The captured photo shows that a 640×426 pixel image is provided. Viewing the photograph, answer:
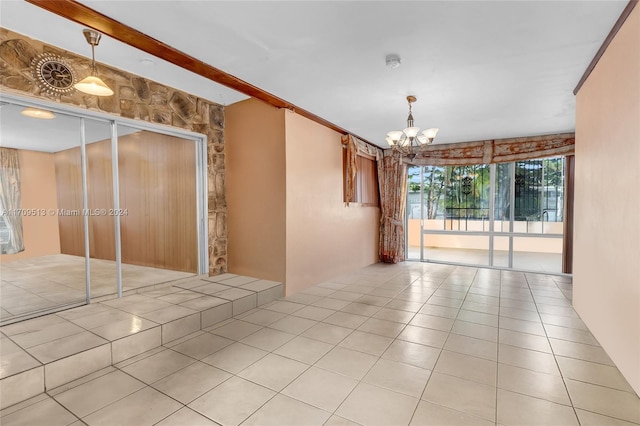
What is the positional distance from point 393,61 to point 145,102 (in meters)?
2.90

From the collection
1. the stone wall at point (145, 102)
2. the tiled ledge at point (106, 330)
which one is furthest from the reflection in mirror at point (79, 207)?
the tiled ledge at point (106, 330)

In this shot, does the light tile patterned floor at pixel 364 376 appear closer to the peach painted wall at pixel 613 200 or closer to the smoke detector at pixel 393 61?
the peach painted wall at pixel 613 200

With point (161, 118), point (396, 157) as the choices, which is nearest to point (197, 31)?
point (161, 118)

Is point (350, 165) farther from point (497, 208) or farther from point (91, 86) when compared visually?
point (91, 86)

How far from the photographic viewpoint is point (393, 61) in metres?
2.63

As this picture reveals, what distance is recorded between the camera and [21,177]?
301 centimetres

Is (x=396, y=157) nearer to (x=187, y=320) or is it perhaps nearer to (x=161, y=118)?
(x=161, y=118)

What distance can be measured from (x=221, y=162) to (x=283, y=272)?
1.92 meters

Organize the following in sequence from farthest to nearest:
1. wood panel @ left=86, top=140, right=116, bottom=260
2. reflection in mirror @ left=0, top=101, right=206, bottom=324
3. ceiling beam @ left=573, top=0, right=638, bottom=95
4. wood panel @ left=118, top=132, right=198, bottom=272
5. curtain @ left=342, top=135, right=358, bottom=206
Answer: curtain @ left=342, top=135, right=358, bottom=206 → wood panel @ left=118, top=132, right=198, bottom=272 → wood panel @ left=86, top=140, right=116, bottom=260 → reflection in mirror @ left=0, top=101, right=206, bottom=324 → ceiling beam @ left=573, top=0, right=638, bottom=95

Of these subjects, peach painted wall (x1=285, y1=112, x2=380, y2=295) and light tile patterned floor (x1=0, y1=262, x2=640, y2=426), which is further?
peach painted wall (x1=285, y1=112, x2=380, y2=295)

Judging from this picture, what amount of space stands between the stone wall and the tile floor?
113 centimetres

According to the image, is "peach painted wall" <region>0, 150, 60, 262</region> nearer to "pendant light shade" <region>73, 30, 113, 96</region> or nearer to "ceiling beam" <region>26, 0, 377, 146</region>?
"pendant light shade" <region>73, 30, 113, 96</region>

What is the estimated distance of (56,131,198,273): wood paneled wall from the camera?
141 inches

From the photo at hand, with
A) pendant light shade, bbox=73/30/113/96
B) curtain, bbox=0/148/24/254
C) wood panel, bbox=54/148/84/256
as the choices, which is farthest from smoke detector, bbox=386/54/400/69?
curtain, bbox=0/148/24/254
